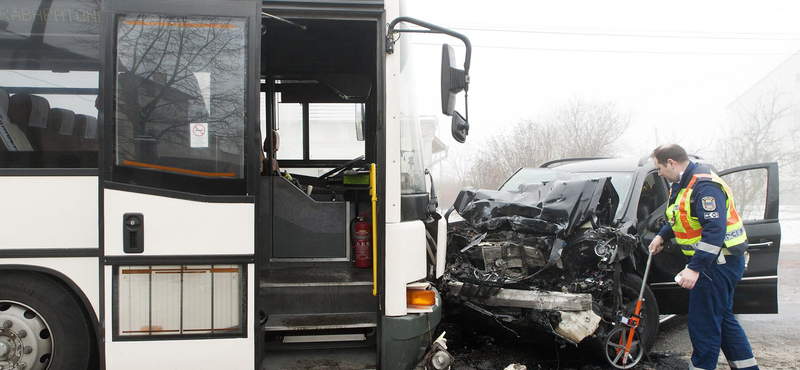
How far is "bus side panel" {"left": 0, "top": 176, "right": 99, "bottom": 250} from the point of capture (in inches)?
117

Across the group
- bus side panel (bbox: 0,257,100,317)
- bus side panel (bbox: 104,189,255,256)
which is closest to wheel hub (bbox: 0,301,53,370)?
bus side panel (bbox: 0,257,100,317)

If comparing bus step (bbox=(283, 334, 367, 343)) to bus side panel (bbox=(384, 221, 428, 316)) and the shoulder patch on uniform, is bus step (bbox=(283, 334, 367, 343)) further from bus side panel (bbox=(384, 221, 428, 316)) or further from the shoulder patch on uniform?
the shoulder patch on uniform

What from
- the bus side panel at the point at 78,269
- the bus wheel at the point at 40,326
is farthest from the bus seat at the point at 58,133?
the bus wheel at the point at 40,326

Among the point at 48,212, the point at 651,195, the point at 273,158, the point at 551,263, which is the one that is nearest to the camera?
the point at 48,212

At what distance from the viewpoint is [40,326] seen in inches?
122

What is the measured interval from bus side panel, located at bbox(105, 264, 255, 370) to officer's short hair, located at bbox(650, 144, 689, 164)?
11.7 ft

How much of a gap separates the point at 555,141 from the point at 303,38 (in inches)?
746

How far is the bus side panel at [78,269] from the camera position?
2992mm

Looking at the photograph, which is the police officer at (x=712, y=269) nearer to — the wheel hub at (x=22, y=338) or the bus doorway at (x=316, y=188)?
the bus doorway at (x=316, y=188)

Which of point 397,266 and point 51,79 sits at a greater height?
point 51,79

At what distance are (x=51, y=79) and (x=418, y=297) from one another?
9.16 feet

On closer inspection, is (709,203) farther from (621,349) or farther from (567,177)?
(567,177)

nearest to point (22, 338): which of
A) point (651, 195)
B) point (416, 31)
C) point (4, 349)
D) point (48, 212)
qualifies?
point (4, 349)

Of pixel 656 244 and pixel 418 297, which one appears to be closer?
pixel 418 297
